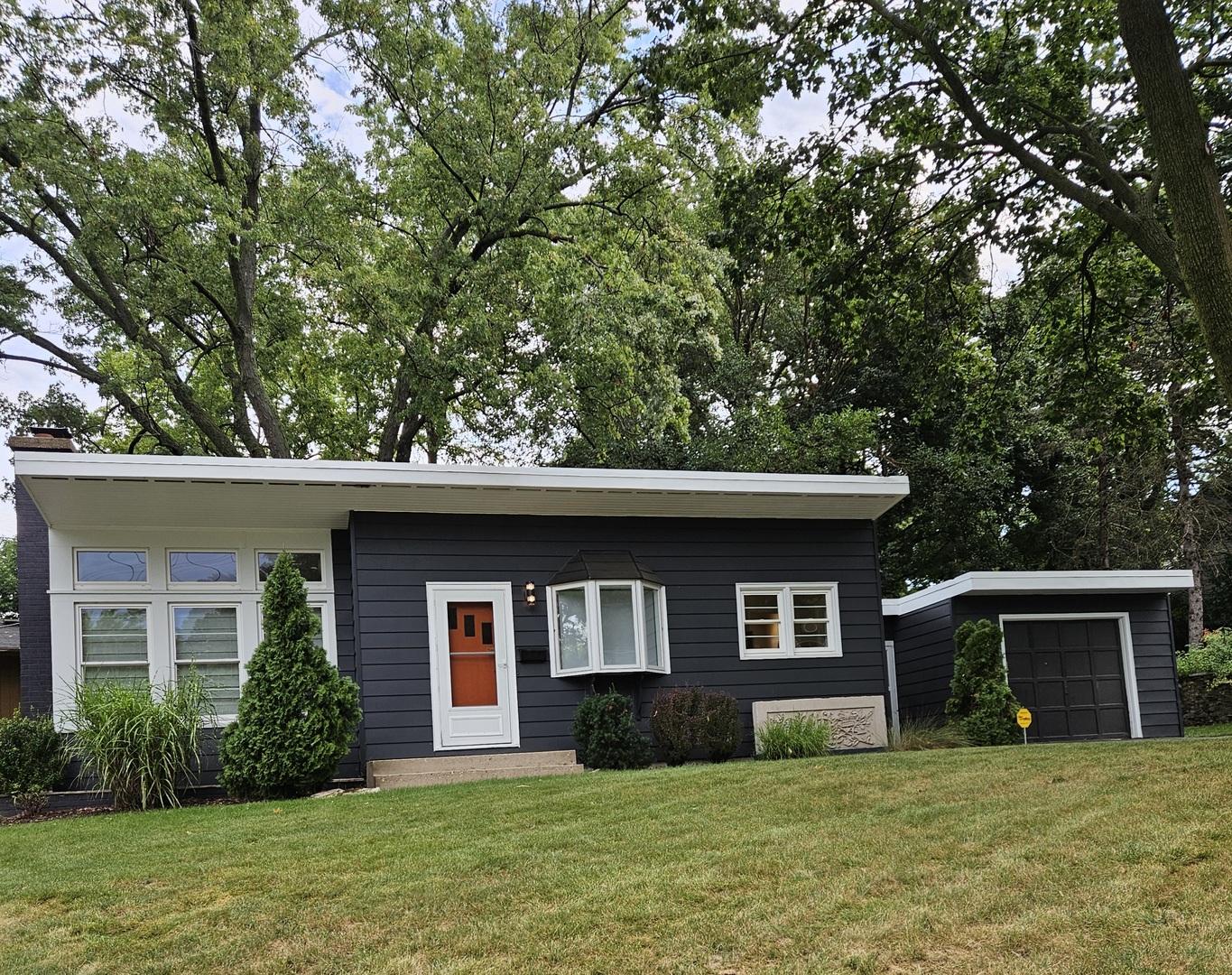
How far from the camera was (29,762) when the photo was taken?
33.3 ft

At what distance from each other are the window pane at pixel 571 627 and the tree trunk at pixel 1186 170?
6.86 m

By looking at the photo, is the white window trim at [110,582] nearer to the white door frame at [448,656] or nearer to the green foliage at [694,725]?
the white door frame at [448,656]

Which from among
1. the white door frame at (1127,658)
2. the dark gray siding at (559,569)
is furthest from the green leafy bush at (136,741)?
the white door frame at (1127,658)

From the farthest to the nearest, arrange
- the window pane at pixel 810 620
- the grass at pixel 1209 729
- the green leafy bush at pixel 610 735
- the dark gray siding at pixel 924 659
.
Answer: the grass at pixel 1209 729, the dark gray siding at pixel 924 659, the window pane at pixel 810 620, the green leafy bush at pixel 610 735

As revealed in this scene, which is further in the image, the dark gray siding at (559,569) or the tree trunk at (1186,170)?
the dark gray siding at (559,569)

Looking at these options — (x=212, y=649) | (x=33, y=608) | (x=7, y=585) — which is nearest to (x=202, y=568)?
(x=212, y=649)

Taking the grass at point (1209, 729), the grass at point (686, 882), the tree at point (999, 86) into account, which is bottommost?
the grass at point (1209, 729)

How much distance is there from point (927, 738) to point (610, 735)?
400 centimetres

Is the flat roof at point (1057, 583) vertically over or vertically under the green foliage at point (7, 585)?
under

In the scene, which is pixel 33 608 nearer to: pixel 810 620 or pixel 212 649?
pixel 212 649

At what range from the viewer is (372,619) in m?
11.6

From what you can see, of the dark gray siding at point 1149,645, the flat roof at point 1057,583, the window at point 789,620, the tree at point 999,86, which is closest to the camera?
the tree at point 999,86

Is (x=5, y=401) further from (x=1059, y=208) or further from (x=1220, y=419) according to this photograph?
(x=1220, y=419)

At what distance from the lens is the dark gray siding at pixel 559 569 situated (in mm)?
11586
